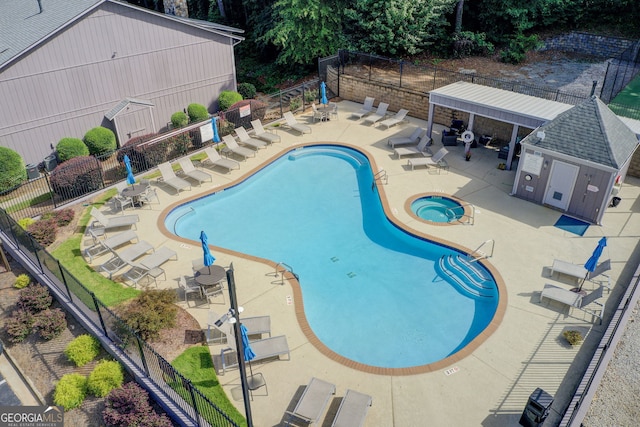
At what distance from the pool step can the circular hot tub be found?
97.9 inches

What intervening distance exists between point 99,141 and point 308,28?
14.8 meters

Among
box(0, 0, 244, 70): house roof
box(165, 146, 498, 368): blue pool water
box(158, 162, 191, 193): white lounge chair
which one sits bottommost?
box(165, 146, 498, 368): blue pool water

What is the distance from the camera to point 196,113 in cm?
2697

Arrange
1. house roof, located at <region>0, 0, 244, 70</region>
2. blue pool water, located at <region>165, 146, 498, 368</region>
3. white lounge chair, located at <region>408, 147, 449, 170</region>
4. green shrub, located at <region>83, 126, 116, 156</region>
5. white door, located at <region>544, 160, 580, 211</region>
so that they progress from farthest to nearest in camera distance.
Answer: green shrub, located at <region>83, 126, 116, 156</region>, white lounge chair, located at <region>408, 147, 449, 170</region>, house roof, located at <region>0, 0, 244, 70</region>, white door, located at <region>544, 160, 580, 211</region>, blue pool water, located at <region>165, 146, 498, 368</region>

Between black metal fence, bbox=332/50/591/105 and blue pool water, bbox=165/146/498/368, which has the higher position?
black metal fence, bbox=332/50/591/105

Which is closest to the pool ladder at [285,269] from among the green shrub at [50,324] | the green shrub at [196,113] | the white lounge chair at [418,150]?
the green shrub at [50,324]

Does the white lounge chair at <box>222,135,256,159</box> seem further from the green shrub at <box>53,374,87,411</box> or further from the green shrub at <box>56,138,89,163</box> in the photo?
the green shrub at <box>53,374,87,411</box>

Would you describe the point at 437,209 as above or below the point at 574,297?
below

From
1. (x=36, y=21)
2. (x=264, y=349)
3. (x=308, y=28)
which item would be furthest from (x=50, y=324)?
(x=308, y=28)

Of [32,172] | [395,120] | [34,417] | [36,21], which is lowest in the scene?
[34,417]

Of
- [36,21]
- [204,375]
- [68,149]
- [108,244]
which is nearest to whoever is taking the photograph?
[204,375]

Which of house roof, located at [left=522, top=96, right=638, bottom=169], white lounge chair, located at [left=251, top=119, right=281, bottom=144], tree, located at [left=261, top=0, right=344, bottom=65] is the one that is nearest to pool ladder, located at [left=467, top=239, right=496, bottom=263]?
house roof, located at [left=522, top=96, right=638, bottom=169]

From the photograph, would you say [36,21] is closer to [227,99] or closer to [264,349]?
[227,99]

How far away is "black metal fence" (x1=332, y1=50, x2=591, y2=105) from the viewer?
25.4m
